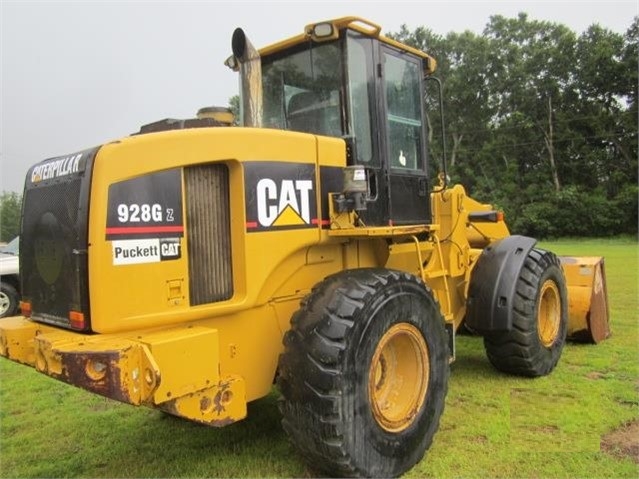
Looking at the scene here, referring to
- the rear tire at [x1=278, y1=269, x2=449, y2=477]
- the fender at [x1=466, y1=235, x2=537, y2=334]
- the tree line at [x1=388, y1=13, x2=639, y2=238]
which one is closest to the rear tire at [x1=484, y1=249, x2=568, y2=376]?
the fender at [x1=466, y1=235, x2=537, y2=334]

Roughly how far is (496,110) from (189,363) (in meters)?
45.4

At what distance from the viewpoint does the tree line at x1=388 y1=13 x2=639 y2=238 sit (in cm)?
3775

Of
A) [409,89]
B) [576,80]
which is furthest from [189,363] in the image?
[576,80]

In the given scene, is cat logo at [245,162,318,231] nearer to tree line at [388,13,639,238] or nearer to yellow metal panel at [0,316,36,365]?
yellow metal panel at [0,316,36,365]

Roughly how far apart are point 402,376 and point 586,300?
3736 millimetres

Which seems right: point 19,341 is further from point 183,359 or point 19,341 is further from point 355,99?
point 355,99

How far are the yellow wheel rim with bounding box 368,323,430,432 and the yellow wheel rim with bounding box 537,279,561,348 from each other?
8.25 ft

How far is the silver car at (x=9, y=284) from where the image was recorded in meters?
10.2

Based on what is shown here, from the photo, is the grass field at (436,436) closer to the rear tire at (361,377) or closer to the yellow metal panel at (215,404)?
the rear tire at (361,377)

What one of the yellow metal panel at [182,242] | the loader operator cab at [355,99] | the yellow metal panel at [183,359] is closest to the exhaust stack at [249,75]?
the loader operator cab at [355,99]

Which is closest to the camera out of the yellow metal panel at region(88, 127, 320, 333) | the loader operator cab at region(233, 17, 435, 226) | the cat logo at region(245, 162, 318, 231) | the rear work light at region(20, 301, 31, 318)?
the yellow metal panel at region(88, 127, 320, 333)

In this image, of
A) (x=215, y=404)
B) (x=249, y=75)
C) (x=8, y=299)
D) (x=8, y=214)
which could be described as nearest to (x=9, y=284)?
(x=8, y=299)

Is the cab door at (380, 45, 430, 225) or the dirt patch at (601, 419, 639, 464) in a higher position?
the cab door at (380, 45, 430, 225)

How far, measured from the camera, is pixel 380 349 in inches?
142
